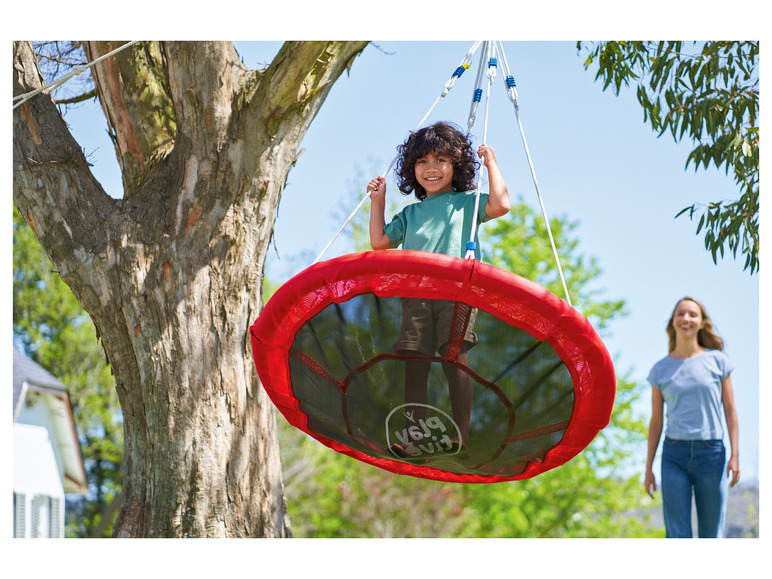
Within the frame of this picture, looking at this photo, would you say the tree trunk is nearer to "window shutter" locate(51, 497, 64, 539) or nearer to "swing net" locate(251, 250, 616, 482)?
"swing net" locate(251, 250, 616, 482)

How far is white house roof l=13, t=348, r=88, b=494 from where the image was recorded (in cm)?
1014

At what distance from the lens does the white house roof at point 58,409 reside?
10.1 meters

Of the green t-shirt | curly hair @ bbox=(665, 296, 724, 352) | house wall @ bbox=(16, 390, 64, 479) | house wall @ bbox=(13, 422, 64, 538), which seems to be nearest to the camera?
the green t-shirt

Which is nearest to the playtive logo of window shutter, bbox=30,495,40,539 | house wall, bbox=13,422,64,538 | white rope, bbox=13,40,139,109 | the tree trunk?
the tree trunk

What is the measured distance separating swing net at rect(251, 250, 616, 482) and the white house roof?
8471 millimetres

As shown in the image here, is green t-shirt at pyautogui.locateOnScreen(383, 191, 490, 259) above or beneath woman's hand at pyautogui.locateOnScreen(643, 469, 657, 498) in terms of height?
above

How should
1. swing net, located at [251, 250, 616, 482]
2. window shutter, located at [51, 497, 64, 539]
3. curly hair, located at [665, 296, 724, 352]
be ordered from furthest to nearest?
window shutter, located at [51, 497, 64, 539], curly hair, located at [665, 296, 724, 352], swing net, located at [251, 250, 616, 482]

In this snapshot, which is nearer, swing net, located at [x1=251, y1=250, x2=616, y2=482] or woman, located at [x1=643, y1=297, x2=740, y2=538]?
swing net, located at [x1=251, y1=250, x2=616, y2=482]

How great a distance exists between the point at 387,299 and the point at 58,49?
3099 millimetres

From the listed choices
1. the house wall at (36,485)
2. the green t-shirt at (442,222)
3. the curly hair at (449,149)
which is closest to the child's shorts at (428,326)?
the green t-shirt at (442,222)

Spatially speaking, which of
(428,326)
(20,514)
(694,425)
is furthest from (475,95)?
(20,514)

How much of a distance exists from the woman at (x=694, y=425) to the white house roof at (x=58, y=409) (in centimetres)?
861

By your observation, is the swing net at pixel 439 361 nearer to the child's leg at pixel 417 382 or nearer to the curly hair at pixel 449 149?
the child's leg at pixel 417 382
